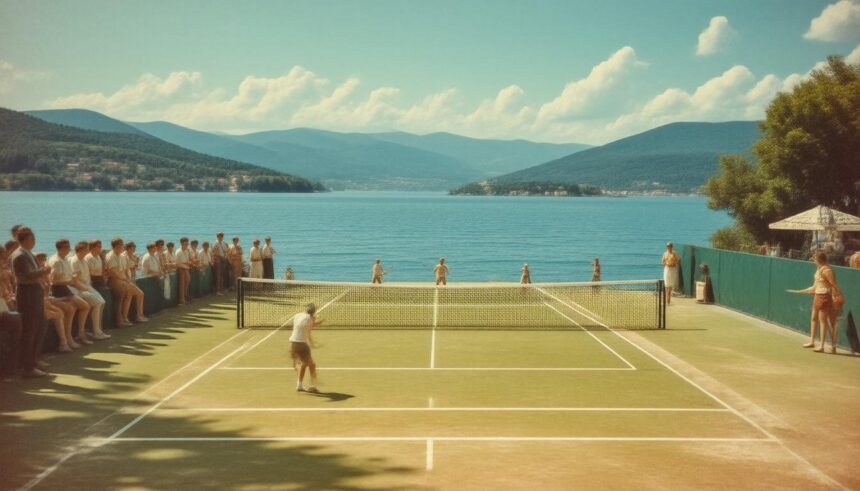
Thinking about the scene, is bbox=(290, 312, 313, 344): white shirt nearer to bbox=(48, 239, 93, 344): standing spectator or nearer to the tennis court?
the tennis court

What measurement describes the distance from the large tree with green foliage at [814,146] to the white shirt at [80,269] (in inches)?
1250

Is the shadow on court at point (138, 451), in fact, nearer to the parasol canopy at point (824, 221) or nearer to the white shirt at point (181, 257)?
the white shirt at point (181, 257)

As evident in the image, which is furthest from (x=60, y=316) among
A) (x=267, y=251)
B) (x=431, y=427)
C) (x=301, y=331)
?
(x=267, y=251)

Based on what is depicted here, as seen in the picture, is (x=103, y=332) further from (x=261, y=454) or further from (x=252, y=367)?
(x=261, y=454)

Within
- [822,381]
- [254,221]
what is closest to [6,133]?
[254,221]

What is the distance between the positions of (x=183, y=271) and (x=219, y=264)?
3.80 metres

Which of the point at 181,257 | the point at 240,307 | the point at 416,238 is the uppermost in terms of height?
the point at 181,257

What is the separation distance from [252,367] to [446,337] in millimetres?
5654

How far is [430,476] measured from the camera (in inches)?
375

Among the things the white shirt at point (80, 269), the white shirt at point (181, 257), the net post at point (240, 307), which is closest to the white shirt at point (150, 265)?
the white shirt at point (181, 257)

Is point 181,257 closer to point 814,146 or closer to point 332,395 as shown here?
point 332,395

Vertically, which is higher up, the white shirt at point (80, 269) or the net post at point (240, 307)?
the white shirt at point (80, 269)

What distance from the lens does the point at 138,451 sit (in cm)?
1048

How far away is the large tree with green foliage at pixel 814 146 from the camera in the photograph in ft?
126
